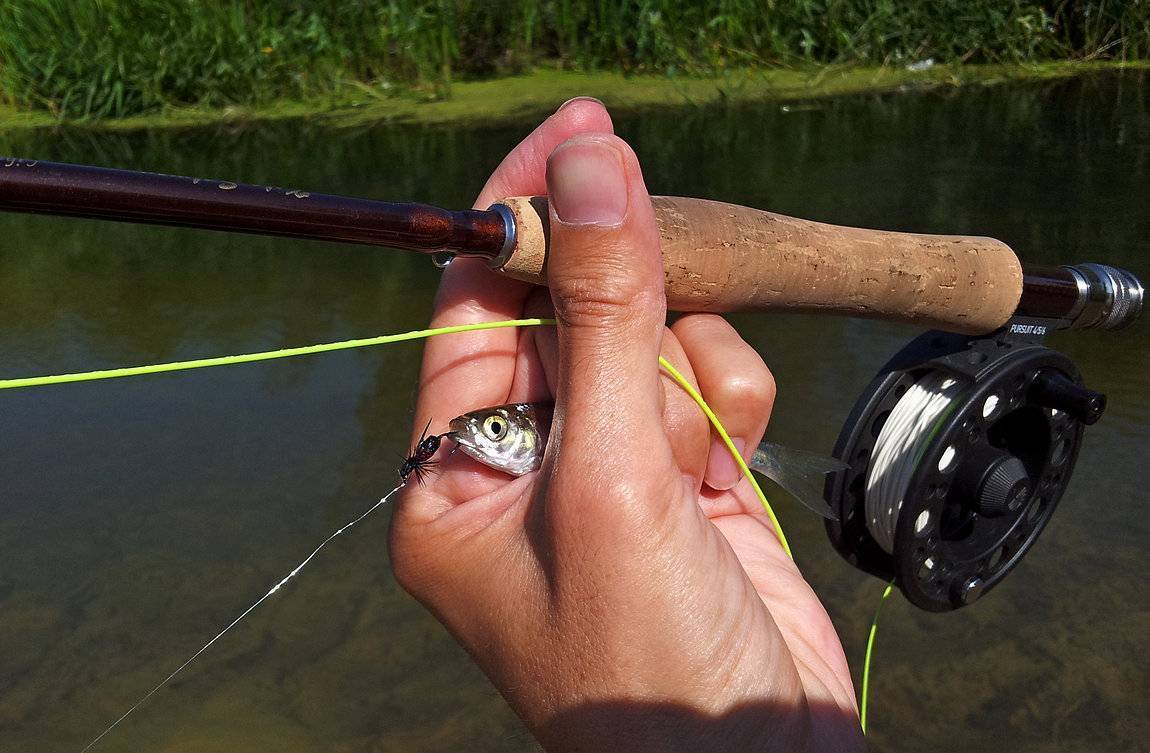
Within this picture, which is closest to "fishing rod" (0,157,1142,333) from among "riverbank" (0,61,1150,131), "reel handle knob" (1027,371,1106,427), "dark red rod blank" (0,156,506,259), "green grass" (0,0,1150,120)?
"dark red rod blank" (0,156,506,259)

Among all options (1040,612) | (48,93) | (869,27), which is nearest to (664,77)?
(869,27)

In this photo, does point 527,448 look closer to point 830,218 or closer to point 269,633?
point 269,633

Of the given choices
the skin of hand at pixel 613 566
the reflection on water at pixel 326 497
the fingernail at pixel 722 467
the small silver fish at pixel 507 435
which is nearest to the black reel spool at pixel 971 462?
the reflection on water at pixel 326 497

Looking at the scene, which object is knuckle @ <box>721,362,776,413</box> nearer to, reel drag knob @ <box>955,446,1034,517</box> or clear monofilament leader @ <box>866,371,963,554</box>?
clear monofilament leader @ <box>866,371,963,554</box>

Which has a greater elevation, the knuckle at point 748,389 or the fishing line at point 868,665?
the knuckle at point 748,389

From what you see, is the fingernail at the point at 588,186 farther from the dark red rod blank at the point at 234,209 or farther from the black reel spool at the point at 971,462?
the black reel spool at the point at 971,462

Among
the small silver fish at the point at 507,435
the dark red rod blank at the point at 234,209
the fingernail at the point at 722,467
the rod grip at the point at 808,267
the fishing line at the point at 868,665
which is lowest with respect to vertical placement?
the fishing line at the point at 868,665

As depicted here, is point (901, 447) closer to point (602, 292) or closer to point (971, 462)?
point (971, 462)
